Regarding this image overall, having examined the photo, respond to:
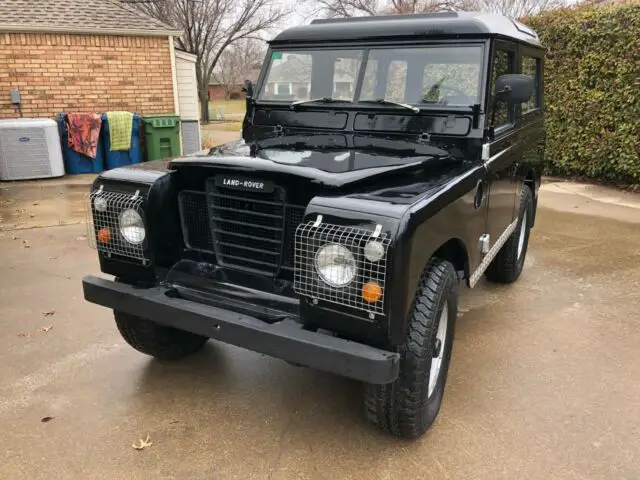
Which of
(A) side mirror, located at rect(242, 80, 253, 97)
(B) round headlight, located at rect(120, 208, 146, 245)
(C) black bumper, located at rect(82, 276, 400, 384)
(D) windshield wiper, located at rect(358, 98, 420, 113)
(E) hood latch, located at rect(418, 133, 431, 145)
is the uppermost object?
(A) side mirror, located at rect(242, 80, 253, 97)

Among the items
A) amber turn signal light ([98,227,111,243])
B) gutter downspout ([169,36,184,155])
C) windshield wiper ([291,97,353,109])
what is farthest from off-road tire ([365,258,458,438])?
gutter downspout ([169,36,184,155])

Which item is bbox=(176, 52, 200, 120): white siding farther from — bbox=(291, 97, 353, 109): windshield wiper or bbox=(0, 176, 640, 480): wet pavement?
bbox=(291, 97, 353, 109): windshield wiper

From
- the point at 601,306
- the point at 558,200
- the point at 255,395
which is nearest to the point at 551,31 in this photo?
the point at 558,200

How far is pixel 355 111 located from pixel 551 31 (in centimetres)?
747

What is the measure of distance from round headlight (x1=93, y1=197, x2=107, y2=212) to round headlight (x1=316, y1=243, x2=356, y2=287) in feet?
4.43

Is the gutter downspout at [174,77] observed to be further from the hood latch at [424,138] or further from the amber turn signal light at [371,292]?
the amber turn signal light at [371,292]

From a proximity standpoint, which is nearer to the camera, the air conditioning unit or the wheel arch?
the wheel arch

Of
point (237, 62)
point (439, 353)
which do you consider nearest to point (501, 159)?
point (439, 353)

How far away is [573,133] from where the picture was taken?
9445 mm

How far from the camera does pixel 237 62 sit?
3606 cm

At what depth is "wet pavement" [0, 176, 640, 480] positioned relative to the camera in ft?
8.76

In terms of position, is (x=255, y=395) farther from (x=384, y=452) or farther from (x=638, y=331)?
(x=638, y=331)

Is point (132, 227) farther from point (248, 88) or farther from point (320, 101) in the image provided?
point (248, 88)

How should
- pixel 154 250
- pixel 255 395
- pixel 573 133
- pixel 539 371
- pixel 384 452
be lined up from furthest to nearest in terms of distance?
pixel 573 133 < pixel 539 371 < pixel 255 395 < pixel 154 250 < pixel 384 452
